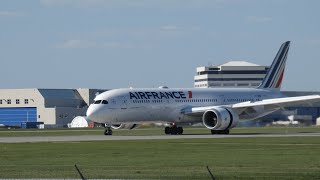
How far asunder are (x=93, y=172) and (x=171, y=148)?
1983 cm

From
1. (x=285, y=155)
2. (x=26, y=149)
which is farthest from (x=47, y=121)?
(x=285, y=155)

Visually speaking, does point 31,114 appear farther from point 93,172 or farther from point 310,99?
point 93,172

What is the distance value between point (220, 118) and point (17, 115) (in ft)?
290

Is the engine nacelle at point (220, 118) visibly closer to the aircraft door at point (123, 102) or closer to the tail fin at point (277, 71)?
the aircraft door at point (123, 102)

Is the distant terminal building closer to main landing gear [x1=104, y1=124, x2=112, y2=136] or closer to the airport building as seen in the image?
the airport building

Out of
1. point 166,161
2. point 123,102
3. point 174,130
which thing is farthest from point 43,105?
point 166,161

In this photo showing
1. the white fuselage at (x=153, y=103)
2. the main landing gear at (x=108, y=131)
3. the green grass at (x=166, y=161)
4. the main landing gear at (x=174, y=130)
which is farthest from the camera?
the main landing gear at (x=174, y=130)

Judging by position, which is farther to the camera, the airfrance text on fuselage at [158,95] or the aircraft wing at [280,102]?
the aircraft wing at [280,102]

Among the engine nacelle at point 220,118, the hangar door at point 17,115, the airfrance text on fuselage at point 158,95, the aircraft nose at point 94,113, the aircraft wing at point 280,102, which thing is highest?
the hangar door at point 17,115

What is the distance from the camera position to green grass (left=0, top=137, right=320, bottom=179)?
112 ft

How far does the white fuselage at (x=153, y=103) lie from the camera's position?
265ft

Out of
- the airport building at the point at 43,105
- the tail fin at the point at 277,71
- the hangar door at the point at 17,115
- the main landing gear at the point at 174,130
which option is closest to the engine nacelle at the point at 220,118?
the main landing gear at the point at 174,130

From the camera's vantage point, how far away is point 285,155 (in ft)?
152

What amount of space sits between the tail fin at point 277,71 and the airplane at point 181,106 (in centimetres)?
476
